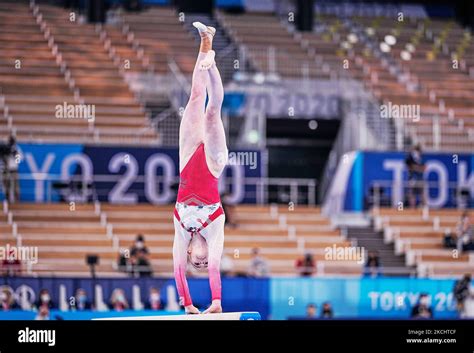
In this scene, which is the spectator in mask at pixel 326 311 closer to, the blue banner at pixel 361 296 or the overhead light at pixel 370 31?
the blue banner at pixel 361 296

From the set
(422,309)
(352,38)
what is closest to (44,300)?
(422,309)

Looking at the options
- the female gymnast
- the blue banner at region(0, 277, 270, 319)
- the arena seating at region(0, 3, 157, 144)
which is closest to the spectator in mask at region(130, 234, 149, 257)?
the blue banner at region(0, 277, 270, 319)

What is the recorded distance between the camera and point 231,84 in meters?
14.8

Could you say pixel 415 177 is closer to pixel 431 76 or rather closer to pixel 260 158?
pixel 431 76

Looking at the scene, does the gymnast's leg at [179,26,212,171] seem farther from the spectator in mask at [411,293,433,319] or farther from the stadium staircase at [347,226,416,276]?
the stadium staircase at [347,226,416,276]

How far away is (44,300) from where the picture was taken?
1347cm

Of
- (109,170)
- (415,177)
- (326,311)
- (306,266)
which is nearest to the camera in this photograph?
(109,170)

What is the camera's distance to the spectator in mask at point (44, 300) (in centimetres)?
1336

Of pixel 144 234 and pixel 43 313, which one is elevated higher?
pixel 144 234

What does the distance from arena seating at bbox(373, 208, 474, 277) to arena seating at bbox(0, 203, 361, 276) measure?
0.63 metres

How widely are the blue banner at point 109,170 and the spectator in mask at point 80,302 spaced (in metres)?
0.87

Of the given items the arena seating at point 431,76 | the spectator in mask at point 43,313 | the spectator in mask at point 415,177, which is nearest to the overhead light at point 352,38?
the arena seating at point 431,76

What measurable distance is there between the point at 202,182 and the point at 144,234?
14.1 ft

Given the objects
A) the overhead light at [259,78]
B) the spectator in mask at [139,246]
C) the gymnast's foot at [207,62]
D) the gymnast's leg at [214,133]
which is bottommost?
the spectator in mask at [139,246]
